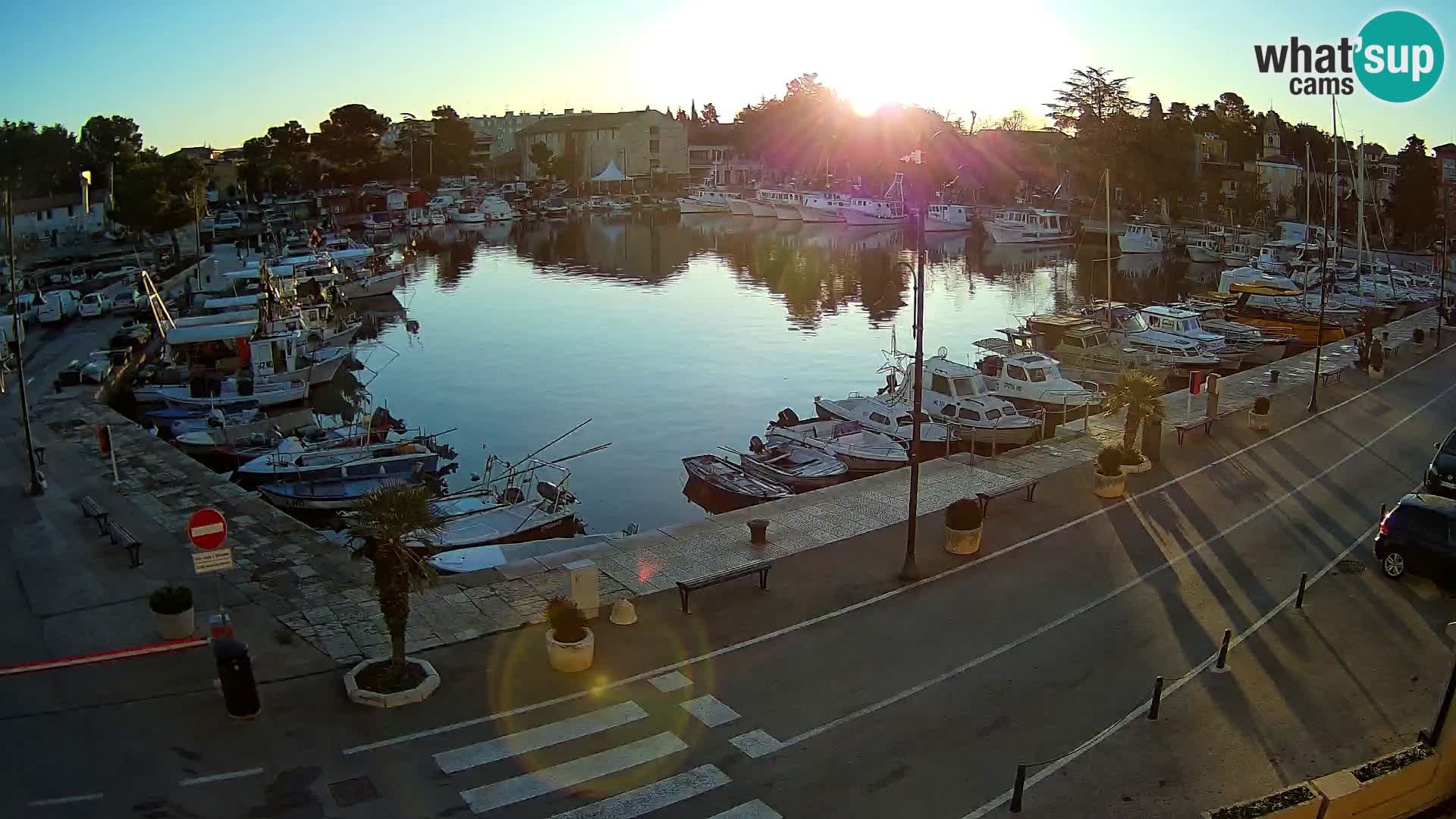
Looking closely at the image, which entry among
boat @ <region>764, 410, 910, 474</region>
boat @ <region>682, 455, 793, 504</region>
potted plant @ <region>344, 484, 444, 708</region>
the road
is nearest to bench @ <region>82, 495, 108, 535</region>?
the road

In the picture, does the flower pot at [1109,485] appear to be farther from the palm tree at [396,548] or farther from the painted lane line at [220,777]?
the painted lane line at [220,777]

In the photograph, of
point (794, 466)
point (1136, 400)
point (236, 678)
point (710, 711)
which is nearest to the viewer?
point (236, 678)

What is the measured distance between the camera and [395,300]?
240 feet

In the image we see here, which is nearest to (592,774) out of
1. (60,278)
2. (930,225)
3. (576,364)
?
(576,364)

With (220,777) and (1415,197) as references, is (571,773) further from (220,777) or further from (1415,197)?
(1415,197)

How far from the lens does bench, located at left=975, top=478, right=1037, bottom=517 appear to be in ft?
73.3

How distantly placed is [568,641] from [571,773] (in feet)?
8.99

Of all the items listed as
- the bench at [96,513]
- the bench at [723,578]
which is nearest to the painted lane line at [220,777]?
the bench at [723,578]

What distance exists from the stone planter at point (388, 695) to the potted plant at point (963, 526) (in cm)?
970

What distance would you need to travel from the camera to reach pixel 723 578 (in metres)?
17.7

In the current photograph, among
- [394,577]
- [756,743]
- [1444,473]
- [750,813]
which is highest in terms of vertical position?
[394,577]

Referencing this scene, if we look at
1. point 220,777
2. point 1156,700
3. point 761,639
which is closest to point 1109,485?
point 1156,700

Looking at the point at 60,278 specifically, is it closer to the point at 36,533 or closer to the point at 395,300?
the point at 395,300

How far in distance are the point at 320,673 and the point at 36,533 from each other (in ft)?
32.8
